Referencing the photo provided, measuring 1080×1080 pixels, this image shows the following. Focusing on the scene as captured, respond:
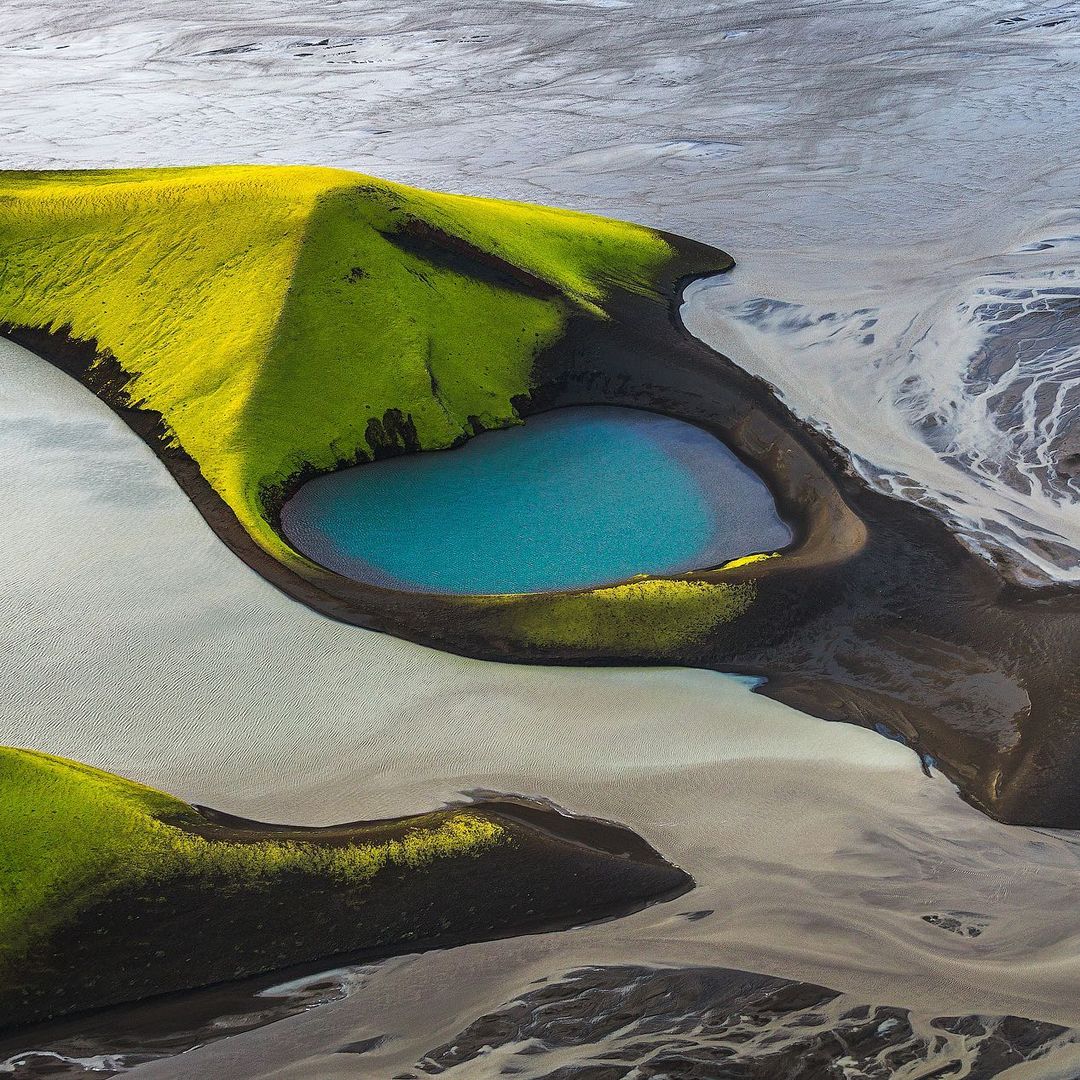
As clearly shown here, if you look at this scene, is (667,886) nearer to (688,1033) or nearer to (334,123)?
(688,1033)

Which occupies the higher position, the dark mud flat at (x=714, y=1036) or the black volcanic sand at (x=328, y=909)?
the black volcanic sand at (x=328, y=909)

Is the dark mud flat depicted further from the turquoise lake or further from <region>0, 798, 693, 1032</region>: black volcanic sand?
the turquoise lake

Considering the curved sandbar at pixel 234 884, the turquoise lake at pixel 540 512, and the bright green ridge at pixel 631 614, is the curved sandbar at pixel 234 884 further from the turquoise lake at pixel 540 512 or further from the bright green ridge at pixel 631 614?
the turquoise lake at pixel 540 512

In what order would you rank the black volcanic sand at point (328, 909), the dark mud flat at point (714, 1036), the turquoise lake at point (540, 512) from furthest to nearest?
the turquoise lake at point (540, 512) → the black volcanic sand at point (328, 909) → the dark mud flat at point (714, 1036)

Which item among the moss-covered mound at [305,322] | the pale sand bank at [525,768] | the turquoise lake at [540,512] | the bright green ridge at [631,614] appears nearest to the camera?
the pale sand bank at [525,768]

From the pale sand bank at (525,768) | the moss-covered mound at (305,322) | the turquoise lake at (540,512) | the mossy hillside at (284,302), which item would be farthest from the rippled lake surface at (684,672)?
the turquoise lake at (540,512)

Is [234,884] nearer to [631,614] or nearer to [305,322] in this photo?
[631,614]

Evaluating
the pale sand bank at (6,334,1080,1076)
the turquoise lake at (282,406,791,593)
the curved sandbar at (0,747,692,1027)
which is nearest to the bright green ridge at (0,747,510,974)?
the curved sandbar at (0,747,692,1027)
